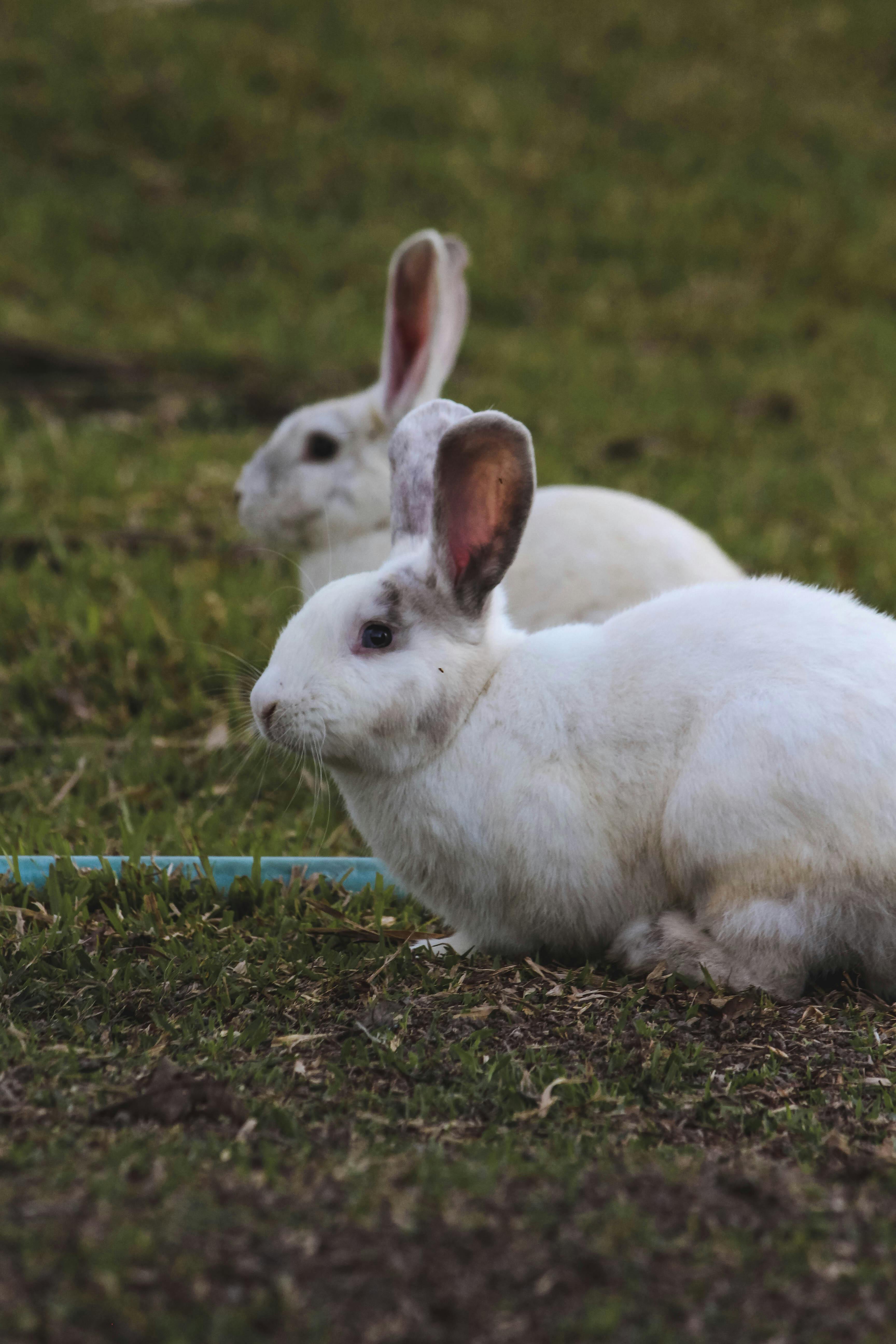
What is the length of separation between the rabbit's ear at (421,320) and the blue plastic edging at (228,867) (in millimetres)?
1952

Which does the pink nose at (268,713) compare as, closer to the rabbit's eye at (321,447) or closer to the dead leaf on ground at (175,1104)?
the dead leaf on ground at (175,1104)

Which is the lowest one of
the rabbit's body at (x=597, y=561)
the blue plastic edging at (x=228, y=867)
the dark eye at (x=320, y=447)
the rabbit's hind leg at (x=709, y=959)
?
the blue plastic edging at (x=228, y=867)

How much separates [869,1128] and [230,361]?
24.7 feet

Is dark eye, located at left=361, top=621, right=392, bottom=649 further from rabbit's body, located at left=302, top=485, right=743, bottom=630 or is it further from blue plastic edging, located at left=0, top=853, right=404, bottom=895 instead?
rabbit's body, located at left=302, top=485, right=743, bottom=630

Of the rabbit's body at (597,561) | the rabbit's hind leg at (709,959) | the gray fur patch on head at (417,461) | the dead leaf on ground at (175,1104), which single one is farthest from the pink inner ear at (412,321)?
the dead leaf on ground at (175,1104)

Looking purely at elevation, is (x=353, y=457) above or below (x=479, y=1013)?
above

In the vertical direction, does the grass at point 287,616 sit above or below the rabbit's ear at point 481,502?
below

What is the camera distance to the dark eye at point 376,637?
299cm

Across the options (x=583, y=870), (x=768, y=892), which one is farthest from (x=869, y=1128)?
(x=583, y=870)

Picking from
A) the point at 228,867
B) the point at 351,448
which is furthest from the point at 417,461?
the point at 351,448

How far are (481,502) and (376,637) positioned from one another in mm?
362

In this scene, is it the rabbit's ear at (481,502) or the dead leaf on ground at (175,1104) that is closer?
the dead leaf on ground at (175,1104)

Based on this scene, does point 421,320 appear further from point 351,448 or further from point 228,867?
point 228,867

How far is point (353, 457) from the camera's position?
5059 millimetres
